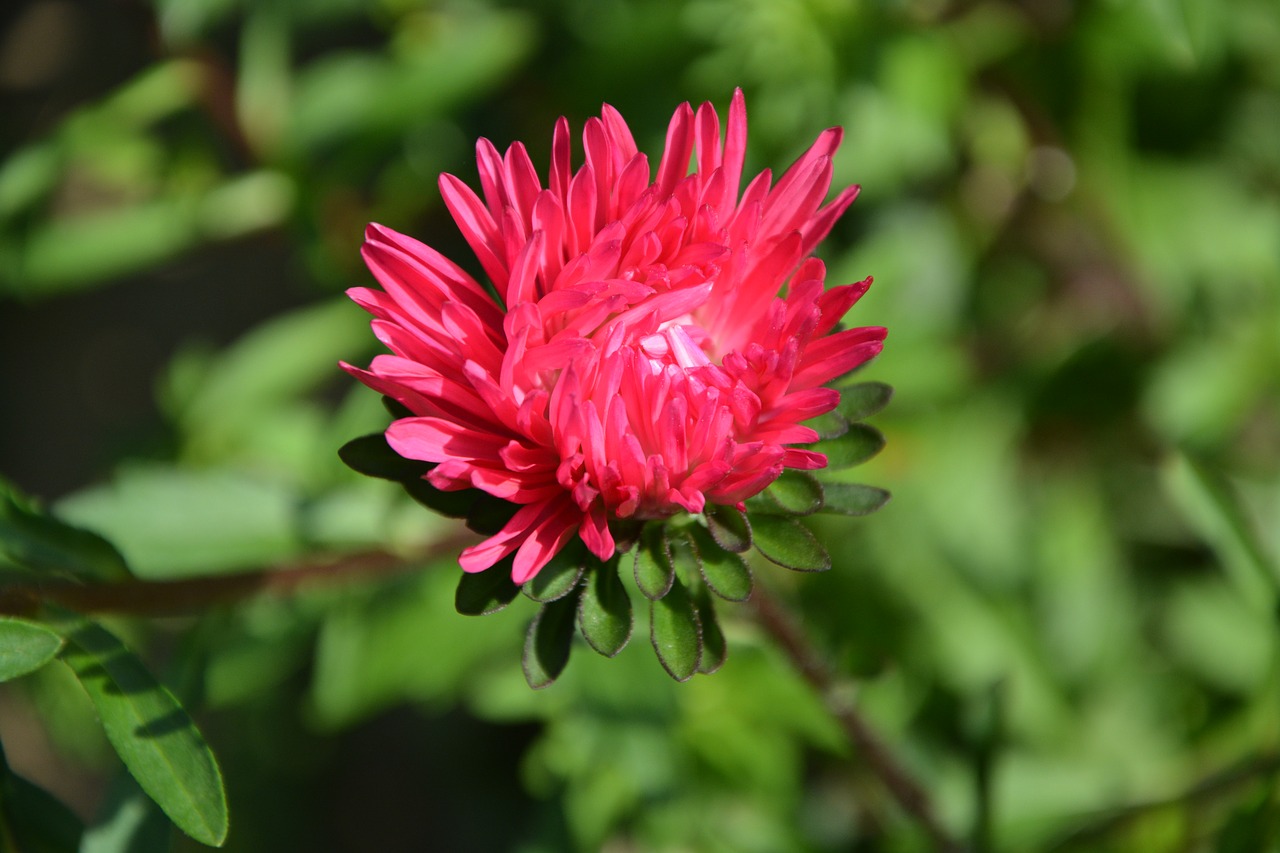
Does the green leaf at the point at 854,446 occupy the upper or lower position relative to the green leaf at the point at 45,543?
upper

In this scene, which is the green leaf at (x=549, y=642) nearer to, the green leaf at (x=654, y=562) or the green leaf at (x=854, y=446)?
the green leaf at (x=654, y=562)

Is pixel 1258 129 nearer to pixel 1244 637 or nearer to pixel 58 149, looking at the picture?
pixel 1244 637

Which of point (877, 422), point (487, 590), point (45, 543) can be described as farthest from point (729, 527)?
point (877, 422)

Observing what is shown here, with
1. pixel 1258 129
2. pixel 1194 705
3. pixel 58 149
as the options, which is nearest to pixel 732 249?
pixel 58 149

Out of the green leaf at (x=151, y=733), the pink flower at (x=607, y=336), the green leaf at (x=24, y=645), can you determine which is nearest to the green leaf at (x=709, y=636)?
the pink flower at (x=607, y=336)

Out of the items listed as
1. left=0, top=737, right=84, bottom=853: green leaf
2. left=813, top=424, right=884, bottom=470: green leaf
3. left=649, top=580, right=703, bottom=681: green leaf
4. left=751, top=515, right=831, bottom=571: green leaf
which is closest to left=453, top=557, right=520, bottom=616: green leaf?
left=649, top=580, right=703, bottom=681: green leaf

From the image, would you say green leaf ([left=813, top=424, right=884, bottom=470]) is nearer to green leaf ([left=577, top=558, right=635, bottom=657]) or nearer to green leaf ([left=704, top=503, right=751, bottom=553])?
green leaf ([left=704, top=503, right=751, bottom=553])
